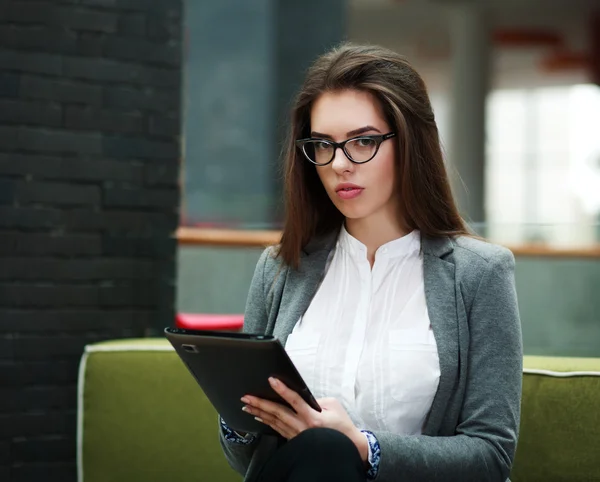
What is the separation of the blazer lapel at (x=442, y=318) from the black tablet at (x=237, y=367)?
0.90 ft

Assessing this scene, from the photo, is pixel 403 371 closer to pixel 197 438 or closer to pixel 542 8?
pixel 197 438

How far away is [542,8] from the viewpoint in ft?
25.5

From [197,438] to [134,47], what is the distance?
1.10 metres

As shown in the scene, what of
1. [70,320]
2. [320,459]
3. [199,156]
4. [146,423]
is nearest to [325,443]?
[320,459]

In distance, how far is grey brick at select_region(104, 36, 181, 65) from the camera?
2.46 m

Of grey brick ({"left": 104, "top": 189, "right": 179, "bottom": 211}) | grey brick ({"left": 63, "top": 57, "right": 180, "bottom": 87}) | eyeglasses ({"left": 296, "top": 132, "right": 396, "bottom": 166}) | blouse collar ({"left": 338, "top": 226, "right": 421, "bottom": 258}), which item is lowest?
blouse collar ({"left": 338, "top": 226, "right": 421, "bottom": 258})

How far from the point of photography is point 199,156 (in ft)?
19.0

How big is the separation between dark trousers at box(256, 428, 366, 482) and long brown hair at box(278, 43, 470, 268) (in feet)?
1.65

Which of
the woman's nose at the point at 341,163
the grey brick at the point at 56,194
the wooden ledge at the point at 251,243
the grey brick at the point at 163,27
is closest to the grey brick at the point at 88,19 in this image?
the grey brick at the point at 163,27

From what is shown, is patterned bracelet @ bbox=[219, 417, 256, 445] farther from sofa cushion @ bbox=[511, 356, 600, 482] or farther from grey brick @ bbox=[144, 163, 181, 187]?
grey brick @ bbox=[144, 163, 181, 187]

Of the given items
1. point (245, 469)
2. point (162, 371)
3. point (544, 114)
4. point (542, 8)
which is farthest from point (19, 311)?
point (542, 8)

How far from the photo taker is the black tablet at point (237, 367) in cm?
132

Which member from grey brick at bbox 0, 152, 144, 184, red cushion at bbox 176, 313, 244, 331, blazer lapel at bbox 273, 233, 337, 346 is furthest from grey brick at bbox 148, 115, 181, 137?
blazer lapel at bbox 273, 233, 337, 346

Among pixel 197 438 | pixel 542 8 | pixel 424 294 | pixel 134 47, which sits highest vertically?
pixel 542 8
